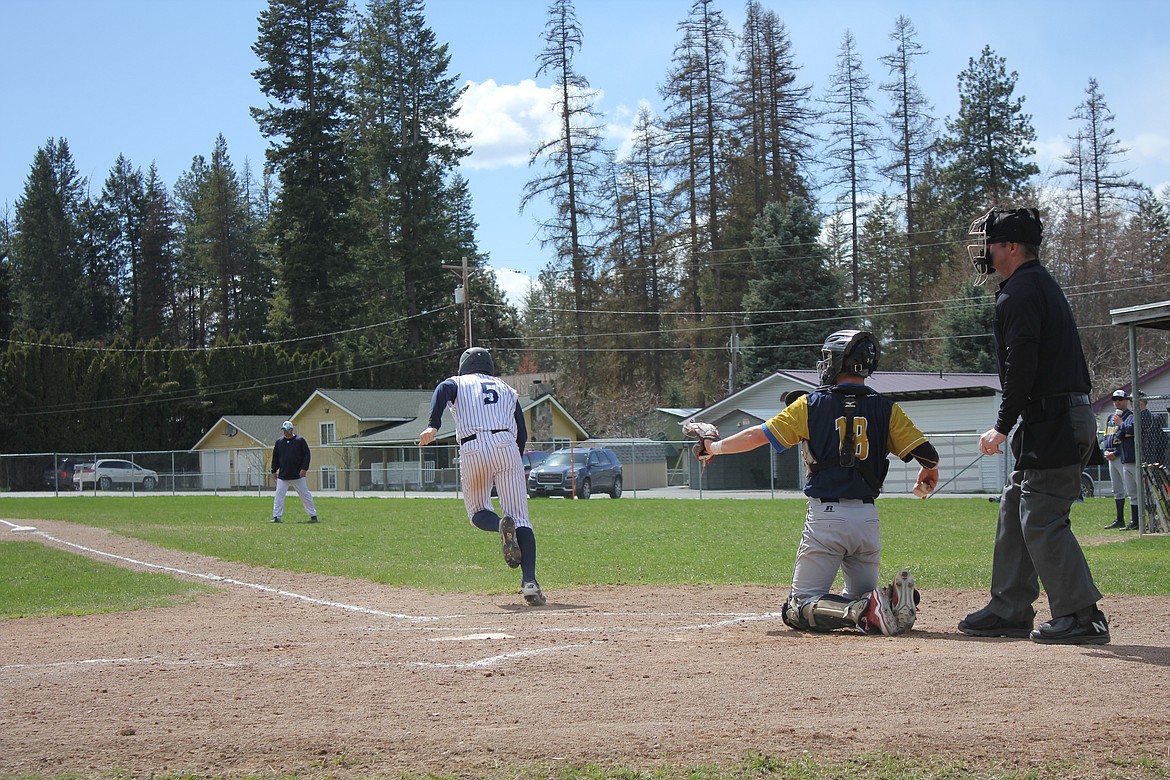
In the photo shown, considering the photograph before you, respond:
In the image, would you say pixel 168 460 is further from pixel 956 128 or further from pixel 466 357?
pixel 956 128

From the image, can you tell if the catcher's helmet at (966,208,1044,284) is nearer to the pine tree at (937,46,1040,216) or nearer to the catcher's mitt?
the catcher's mitt

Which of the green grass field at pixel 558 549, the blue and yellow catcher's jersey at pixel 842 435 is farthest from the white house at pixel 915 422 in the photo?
the blue and yellow catcher's jersey at pixel 842 435

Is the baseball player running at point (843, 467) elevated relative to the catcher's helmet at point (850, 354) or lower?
lower

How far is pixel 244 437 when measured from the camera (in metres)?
62.1

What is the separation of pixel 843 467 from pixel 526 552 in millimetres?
3372

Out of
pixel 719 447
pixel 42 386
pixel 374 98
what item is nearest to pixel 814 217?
pixel 374 98

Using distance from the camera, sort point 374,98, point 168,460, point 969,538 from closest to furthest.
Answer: point 969,538 → point 168,460 → point 374,98

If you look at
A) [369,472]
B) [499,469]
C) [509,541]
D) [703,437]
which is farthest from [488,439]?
[369,472]

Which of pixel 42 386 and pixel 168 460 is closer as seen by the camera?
pixel 168 460

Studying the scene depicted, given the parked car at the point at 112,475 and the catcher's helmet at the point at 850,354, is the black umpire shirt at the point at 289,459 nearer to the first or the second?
the catcher's helmet at the point at 850,354

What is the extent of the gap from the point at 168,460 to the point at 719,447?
144ft

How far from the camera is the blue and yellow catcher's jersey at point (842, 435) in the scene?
21.4ft

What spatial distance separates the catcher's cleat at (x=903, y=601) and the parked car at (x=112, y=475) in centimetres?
4318

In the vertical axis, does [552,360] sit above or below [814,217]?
below
